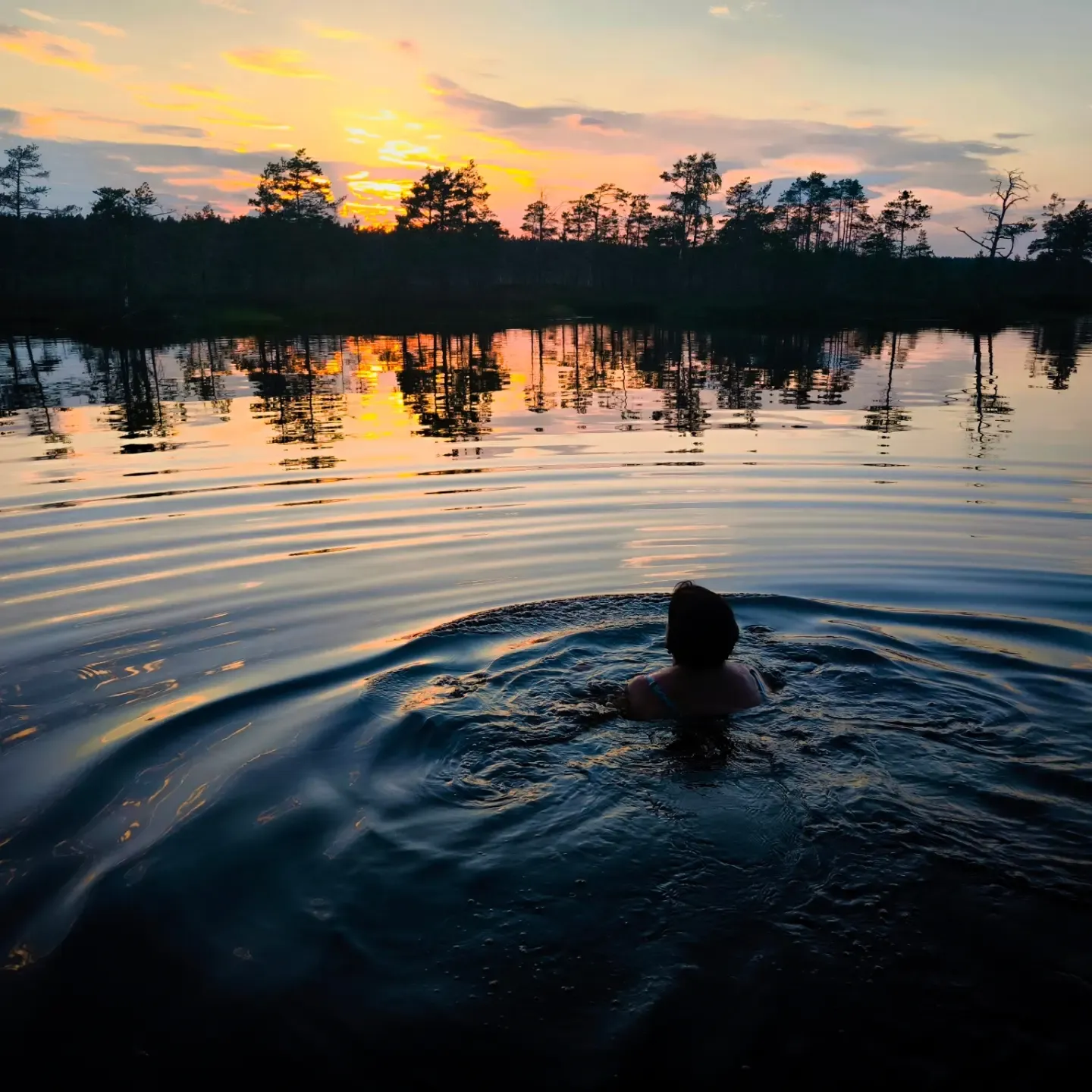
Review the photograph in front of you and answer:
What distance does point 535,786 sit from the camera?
517 centimetres

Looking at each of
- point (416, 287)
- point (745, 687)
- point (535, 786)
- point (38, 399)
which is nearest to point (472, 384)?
point (38, 399)

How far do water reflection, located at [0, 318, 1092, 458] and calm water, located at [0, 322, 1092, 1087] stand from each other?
6861mm

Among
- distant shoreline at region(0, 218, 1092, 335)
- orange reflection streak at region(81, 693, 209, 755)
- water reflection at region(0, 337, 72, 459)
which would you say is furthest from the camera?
distant shoreline at region(0, 218, 1092, 335)

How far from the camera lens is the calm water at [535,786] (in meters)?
3.51

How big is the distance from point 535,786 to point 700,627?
1.53 meters

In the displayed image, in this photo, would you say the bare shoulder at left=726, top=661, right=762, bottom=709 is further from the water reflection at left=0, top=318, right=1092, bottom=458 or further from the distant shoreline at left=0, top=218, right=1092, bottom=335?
A: the distant shoreline at left=0, top=218, right=1092, bottom=335

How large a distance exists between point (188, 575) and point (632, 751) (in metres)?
6.18

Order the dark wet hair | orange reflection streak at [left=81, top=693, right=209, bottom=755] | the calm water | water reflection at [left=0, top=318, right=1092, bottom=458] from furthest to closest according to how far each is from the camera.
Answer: water reflection at [left=0, top=318, right=1092, bottom=458]
orange reflection streak at [left=81, top=693, right=209, bottom=755]
the dark wet hair
the calm water

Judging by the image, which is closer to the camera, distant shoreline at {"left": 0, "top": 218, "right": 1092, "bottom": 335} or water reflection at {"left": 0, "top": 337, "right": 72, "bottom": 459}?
water reflection at {"left": 0, "top": 337, "right": 72, "bottom": 459}

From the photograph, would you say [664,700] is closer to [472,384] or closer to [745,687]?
[745,687]

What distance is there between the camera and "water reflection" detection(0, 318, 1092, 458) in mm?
20781

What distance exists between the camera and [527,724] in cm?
601

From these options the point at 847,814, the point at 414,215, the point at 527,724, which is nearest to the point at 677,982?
the point at 847,814

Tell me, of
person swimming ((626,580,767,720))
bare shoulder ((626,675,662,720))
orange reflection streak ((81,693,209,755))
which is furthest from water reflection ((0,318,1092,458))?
person swimming ((626,580,767,720))
